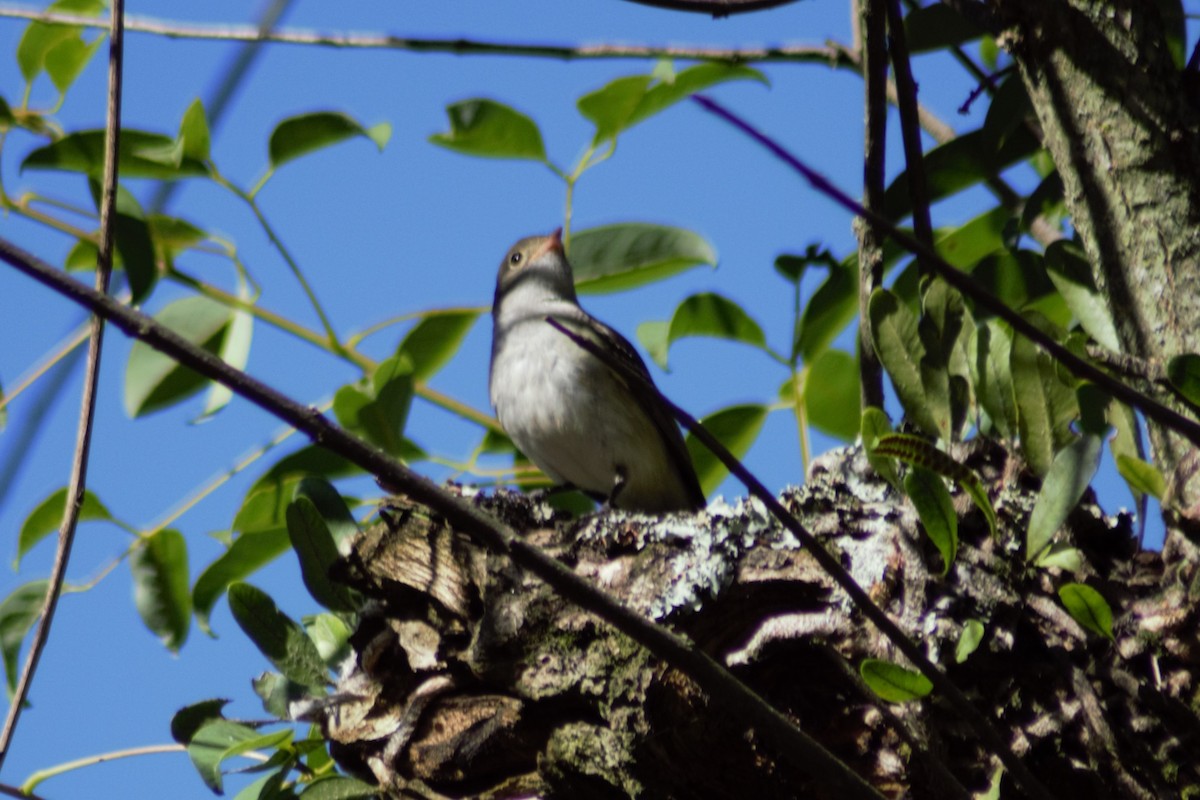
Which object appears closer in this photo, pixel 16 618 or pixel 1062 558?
pixel 1062 558

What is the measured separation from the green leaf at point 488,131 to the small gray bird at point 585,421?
0.80 metres

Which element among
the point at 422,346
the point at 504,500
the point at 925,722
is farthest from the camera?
the point at 422,346

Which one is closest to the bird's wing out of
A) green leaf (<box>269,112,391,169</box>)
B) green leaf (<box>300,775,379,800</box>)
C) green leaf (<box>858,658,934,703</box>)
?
green leaf (<box>269,112,391,169</box>)

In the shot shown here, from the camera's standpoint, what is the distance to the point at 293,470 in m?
3.50

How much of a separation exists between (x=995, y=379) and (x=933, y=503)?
0.55m

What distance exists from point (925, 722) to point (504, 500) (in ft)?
3.95

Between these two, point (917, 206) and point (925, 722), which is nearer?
point (925, 722)

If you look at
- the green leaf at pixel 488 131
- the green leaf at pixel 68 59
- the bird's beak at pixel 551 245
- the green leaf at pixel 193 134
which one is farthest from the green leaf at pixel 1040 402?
the bird's beak at pixel 551 245

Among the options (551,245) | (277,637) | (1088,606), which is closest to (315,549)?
(277,637)

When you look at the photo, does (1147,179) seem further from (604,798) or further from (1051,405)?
(604,798)

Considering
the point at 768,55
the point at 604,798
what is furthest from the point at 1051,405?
the point at 768,55

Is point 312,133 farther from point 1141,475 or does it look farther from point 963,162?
point 1141,475

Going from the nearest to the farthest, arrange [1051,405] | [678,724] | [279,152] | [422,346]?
[678,724] < [1051,405] < [279,152] < [422,346]

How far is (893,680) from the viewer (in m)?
1.96
